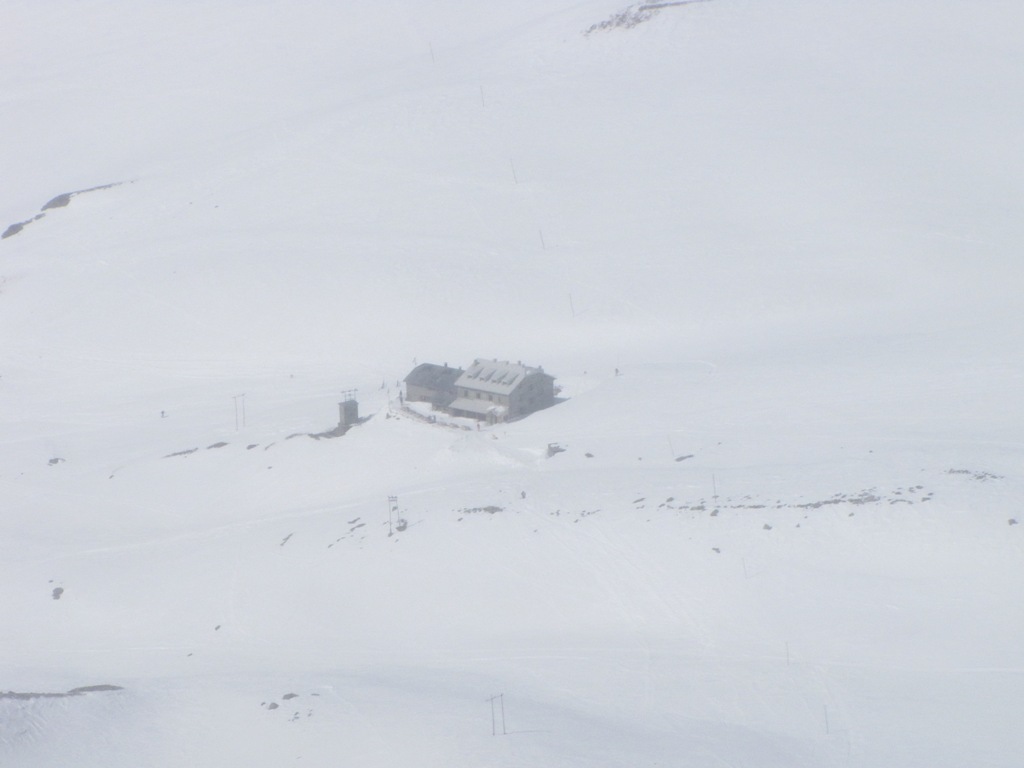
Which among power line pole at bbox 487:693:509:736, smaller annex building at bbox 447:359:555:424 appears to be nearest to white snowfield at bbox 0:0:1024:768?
power line pole at bbox 487:693:509:736

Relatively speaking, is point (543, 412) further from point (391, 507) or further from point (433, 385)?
point (391, 507)

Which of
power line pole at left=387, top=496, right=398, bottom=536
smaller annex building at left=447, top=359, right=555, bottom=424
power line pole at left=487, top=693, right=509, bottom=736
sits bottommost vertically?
power line pole at left=487, top=693, right=509, bottom=736

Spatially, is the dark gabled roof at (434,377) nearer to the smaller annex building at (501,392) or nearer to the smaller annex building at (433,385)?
the smaller annex building at (433,385)

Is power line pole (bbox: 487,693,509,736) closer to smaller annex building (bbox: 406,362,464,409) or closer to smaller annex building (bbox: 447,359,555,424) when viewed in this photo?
smaller annex building (bbox: 447,359,555,424)

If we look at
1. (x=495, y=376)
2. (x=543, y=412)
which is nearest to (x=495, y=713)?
(x=543, y=412)

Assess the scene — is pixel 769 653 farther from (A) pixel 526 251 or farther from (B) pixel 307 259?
(B) pixel 307 259

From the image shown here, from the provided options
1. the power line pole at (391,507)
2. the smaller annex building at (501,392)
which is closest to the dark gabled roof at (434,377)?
the smaller annex building at (501,392)

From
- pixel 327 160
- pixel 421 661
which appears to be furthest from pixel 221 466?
pixel 327 160
